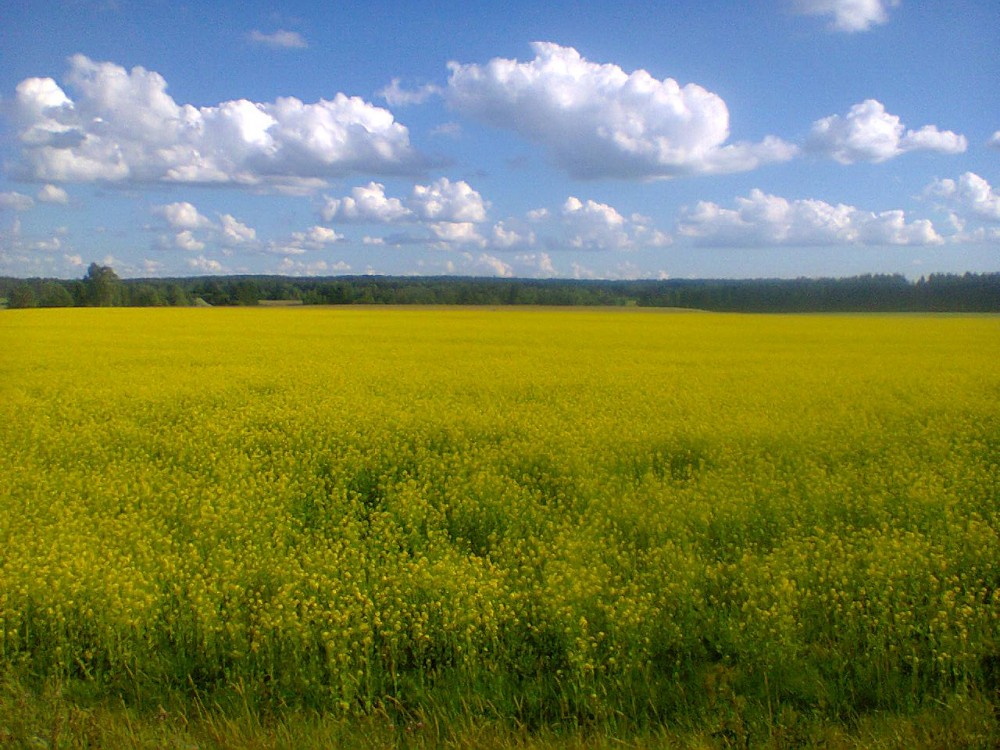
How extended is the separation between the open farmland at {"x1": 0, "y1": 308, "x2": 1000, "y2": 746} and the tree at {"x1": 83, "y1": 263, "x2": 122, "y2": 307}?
36.7 m

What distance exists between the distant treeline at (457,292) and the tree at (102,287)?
54 mm

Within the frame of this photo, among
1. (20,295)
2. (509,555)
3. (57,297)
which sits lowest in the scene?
(509,555)

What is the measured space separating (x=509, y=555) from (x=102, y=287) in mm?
45158

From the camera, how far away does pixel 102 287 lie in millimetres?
43000

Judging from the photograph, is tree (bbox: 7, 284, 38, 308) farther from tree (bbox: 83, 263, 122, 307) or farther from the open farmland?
the open farmland

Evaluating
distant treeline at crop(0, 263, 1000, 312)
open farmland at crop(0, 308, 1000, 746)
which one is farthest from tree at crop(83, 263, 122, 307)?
open farmland at crop(0, 308, 1000, 746)

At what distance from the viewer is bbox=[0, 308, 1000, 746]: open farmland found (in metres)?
4.12

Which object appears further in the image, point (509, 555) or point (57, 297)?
point (57, 297)

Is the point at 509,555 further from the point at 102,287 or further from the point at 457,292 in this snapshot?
the point at 102,287

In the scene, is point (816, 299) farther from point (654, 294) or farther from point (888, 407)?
point (888, 407)

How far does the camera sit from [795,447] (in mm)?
7855

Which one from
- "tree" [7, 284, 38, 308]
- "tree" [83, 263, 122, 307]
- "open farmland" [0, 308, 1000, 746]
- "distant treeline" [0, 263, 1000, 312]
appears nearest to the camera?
"open farmland" [0, 308, 1000, 746]

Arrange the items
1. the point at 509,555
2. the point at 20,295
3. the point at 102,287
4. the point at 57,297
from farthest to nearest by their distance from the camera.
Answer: the point at 102,287
the point at 57,297
the point at 20,295
the point at 509,555

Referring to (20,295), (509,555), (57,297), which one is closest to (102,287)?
(57,297)
